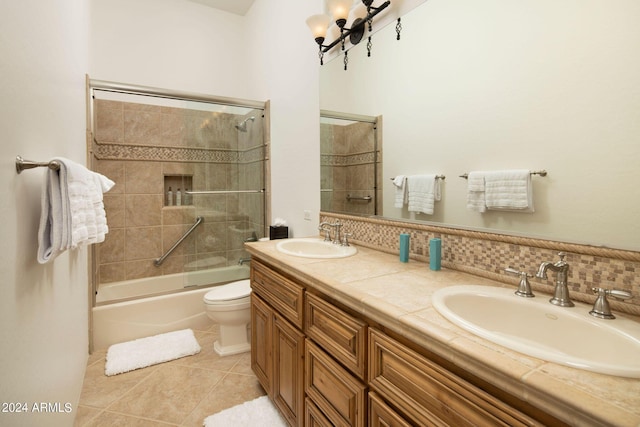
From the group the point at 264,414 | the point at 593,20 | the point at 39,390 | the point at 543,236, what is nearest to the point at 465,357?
the point at 543,236

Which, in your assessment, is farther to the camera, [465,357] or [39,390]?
[39,390]

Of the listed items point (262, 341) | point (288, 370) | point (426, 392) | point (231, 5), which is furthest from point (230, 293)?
point (231, 5)

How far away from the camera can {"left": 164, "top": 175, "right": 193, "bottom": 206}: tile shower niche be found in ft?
10.1

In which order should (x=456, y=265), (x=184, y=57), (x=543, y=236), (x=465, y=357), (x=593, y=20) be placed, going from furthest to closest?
(x=184, y=57)
(x=456, y=265)
(x=543, y=236)
(x=593, y=20)
(x=465, y=357)

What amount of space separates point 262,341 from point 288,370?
35 cm

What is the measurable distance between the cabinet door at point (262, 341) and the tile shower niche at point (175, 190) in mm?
1790

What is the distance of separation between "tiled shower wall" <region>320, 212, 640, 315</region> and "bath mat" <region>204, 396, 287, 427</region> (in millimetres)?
1070

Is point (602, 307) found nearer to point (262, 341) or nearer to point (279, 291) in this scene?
point (279, 291)

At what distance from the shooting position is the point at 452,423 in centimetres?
66

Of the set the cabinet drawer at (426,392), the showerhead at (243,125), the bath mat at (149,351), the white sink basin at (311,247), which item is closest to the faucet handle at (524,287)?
the cabinet drawer at (426,392)

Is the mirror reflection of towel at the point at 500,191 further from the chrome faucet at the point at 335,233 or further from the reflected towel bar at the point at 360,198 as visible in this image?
the chrome faucet at the point at 335,233

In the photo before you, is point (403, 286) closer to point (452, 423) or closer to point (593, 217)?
point (452, 423)

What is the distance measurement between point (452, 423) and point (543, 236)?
676 millimetres

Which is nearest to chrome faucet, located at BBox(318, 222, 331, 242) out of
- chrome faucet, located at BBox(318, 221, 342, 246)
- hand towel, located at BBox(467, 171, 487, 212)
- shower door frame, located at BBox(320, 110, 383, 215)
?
chrome faucet, located at BBox(318, 221, 342, 246)
